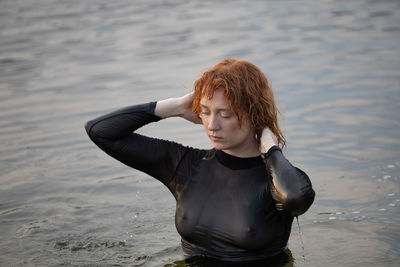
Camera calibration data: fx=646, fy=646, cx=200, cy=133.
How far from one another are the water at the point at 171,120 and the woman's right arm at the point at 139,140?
0.95m

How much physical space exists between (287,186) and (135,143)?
118 cm

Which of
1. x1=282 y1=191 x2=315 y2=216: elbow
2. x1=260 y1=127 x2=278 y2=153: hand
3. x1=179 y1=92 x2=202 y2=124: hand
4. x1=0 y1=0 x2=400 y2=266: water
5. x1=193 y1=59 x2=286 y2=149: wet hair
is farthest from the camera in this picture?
x1=0 y1=0 x2=400 y2=266: water

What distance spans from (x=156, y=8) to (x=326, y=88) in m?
11.1

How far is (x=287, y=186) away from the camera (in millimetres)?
4094

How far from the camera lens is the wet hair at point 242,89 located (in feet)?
13.7

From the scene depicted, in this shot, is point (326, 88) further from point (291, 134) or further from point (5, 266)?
point (5, 266)

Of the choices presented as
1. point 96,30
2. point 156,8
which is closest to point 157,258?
point 96,30

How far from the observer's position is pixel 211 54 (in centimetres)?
1347

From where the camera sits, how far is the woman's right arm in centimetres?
460

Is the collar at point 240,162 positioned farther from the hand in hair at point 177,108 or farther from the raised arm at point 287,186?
the hand in hair at point 177,108

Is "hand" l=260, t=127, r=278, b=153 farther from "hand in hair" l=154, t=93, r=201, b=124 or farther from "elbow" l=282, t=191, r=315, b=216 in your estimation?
"hand in hair" l=154, t=93, r=201, b=124

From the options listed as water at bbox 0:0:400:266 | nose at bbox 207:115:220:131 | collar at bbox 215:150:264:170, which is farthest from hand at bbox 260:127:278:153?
water at bbox 0:0:400:266

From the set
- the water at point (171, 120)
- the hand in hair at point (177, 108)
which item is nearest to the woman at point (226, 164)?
the hand in hair at point (177, 108)

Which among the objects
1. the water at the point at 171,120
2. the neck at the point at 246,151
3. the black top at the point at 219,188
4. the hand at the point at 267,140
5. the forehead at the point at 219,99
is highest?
the forehead at the point at 219,99
